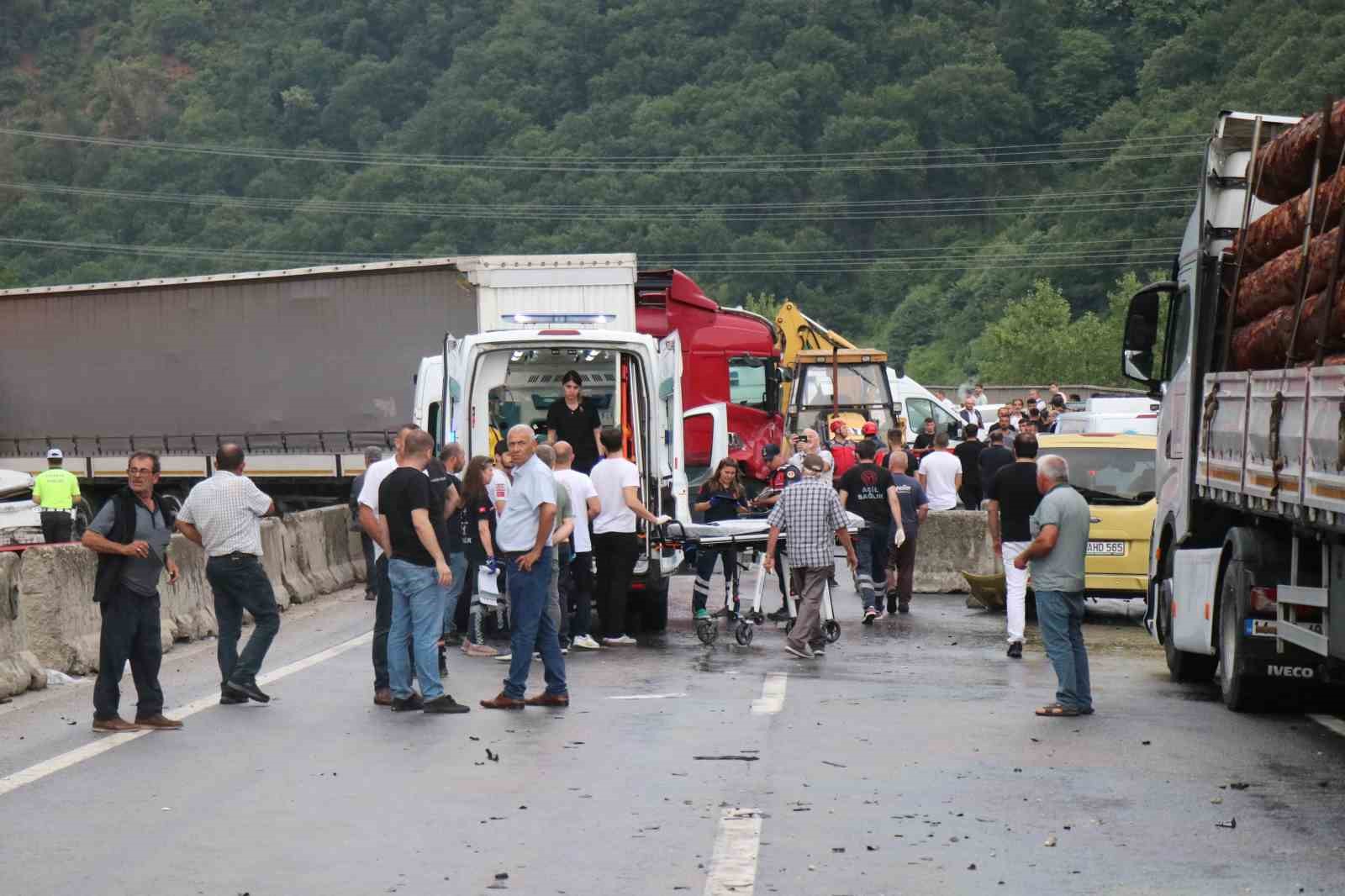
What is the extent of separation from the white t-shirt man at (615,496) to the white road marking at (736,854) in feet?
24.8

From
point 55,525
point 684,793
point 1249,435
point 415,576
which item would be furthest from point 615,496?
point 55,525

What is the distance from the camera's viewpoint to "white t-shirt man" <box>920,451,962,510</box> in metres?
23.0

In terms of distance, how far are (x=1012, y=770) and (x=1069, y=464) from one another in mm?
9723

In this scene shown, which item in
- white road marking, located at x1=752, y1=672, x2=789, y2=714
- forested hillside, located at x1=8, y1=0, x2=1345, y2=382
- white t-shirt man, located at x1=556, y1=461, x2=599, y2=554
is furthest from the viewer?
forested hillside, located at x1=8, y1=0, x2=1345, y2=382

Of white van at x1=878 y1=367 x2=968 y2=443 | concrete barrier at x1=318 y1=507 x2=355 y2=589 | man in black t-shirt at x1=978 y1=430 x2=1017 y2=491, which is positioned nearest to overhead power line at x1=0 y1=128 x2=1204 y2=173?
white van at x1=878 y1=367 x2=968 y2=443

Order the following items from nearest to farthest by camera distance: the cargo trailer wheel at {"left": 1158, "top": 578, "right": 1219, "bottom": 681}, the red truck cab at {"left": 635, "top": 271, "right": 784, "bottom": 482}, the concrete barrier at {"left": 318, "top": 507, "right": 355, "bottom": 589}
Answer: the cargo trailer wheel at {"left": 1158, "top": 578, "right": 1219, "bottom": 681} < the concrete barrier at {"left": 318, "top": 507, "right": 355, "bottom": 589} < the red truck cab at {"left": 635, "top": 271, "right": 784, "bottom": 482}

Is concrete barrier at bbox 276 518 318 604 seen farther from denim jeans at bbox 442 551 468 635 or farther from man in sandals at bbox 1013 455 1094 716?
man in sandals at bbox 1013 455 1094 716

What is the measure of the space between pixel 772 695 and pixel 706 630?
11.1 ft

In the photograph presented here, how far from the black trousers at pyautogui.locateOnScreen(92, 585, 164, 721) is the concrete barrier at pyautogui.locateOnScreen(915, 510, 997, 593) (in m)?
12.5

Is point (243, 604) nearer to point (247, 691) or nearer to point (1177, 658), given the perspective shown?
point (247, 691)

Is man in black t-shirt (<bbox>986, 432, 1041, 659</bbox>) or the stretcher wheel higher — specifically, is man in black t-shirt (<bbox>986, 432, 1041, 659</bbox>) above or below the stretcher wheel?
above

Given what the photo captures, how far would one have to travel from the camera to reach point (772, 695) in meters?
13.1

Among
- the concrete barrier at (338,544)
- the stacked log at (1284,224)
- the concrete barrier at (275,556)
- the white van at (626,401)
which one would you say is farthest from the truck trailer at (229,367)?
the stacked log at (1284,224)

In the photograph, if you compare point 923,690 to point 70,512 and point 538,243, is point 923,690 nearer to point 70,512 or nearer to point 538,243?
point 70,512
